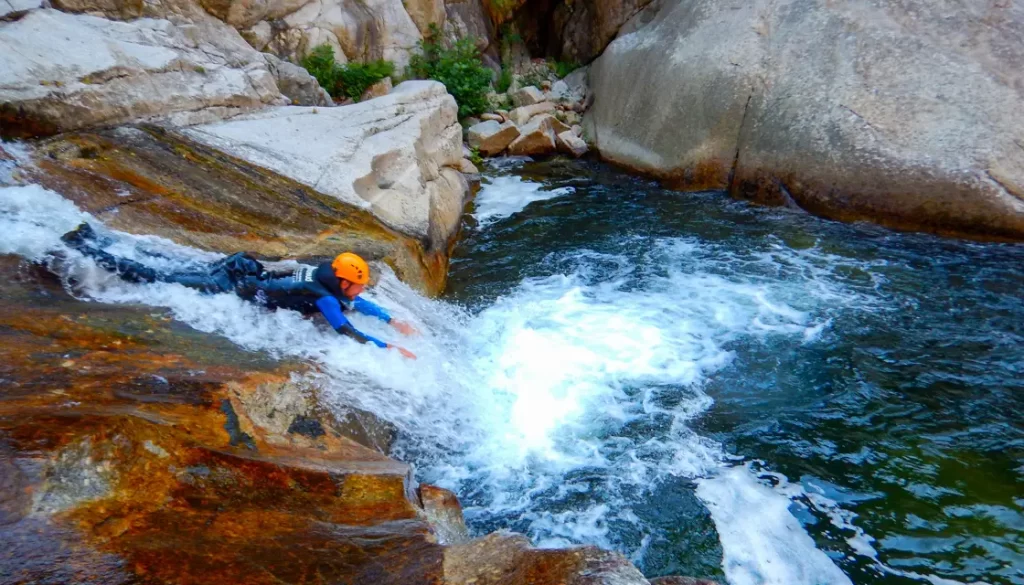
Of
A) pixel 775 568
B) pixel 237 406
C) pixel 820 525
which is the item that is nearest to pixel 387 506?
pixel 237 406

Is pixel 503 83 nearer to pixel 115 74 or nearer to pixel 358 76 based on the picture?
pixel 358 76

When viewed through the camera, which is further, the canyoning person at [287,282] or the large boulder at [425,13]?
the large boulder at [425,13]

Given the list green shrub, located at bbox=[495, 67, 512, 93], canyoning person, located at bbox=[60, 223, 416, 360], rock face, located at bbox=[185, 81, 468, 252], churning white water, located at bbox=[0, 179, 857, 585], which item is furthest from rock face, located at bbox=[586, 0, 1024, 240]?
canyoning person, located at bbox=[60, 223, 416, 360]

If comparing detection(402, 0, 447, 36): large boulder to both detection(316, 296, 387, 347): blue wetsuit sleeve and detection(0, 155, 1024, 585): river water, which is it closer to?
detection(0, 155, 1024, 585): river water

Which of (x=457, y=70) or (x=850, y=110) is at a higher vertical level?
(x=850, y=110)

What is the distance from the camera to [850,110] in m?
8.40

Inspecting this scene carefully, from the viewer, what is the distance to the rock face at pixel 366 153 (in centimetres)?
666

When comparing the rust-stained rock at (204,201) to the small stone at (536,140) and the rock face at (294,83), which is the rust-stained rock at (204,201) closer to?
the rock face at (294,83)

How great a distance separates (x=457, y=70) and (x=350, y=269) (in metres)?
9.12

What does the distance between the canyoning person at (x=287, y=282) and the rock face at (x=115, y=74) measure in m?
1.66

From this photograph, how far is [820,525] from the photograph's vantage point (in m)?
3.84

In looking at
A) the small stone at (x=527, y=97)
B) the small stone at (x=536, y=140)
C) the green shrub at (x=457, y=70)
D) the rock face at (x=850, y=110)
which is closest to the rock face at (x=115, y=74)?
the green shrub at (x=457, y=70)

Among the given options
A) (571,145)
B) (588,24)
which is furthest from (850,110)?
(588,24)

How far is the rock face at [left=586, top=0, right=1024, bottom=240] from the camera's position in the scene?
24.8 feet
